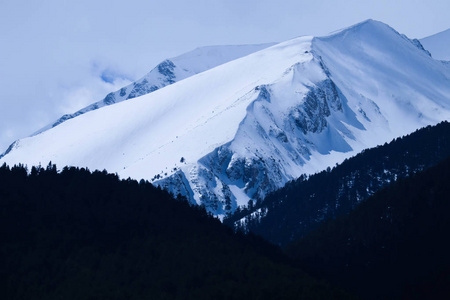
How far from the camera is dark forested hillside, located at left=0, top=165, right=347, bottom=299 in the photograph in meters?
114

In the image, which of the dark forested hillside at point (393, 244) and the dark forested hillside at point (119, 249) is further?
the dark forested hillside at point (393, 244)

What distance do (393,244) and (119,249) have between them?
201 feet

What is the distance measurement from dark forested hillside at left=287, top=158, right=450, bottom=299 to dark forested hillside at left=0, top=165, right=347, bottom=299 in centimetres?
2203

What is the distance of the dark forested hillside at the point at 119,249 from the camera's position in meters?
114

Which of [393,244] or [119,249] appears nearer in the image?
[119,249]

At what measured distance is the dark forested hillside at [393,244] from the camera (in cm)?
14862

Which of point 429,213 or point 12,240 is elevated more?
point 12,240

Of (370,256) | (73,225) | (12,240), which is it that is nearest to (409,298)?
(370,256)

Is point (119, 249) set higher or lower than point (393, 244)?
higher

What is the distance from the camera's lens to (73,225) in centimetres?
13250

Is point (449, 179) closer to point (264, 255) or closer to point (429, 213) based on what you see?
point (429, 213)

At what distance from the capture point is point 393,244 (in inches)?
6398

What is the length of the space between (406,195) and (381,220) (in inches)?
430

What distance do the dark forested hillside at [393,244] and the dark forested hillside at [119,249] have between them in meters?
22.0
